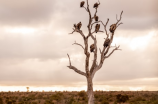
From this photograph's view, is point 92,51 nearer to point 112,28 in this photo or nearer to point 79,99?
point 112,28

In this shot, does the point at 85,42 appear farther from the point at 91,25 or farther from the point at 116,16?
the point at 116,16

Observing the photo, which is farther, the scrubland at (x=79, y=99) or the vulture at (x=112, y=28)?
the scrubland at (x=79, y=99)

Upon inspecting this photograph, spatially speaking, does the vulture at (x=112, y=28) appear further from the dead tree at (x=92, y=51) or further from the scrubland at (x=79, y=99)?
the scrubland at (x=79, y=99)

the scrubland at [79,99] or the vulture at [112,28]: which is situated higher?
the vulture at [112,28]

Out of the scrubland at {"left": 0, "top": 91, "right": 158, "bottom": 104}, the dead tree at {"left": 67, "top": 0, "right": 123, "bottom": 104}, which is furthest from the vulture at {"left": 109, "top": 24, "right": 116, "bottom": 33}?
the scrubland at {"left": 0, "top": 91, "right": 158, "bottom": 104}

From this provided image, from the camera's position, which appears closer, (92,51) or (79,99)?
(92,51)

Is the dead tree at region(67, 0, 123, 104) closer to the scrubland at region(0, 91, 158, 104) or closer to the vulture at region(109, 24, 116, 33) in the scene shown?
the vulture at region(109, 24, 116, 33)

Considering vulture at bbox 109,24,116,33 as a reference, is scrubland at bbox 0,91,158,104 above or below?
below

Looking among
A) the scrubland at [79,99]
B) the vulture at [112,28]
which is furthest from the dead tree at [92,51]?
the scrubland at [79,99]

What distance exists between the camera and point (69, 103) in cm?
3294

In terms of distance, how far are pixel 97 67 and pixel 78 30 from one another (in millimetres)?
2488

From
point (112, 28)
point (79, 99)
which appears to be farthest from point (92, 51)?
point (79, 99)

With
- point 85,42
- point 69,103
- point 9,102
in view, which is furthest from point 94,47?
point 9,102

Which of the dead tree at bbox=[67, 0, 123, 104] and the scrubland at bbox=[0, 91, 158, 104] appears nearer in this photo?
the dead tree at bbox=[67, 0, 123, 104]
